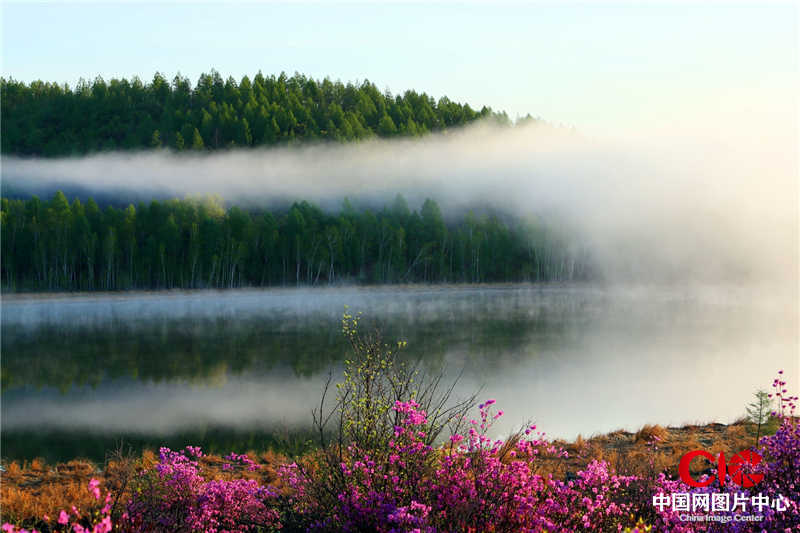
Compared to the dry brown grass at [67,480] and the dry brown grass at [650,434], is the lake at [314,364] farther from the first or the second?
the dry brown grass at [650,434]

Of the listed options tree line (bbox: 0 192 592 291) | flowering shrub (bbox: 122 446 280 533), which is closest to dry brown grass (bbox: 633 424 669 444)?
flowering shrub (bbox: 122 446 280 533)

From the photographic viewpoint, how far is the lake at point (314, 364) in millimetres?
19312

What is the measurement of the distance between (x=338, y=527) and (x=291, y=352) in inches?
1154

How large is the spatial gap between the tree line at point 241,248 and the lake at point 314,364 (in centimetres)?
1589

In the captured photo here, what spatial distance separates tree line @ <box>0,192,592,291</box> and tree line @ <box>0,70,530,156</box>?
73.3m

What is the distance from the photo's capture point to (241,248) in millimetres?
83562

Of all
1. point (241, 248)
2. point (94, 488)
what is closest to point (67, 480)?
point (94, 488)

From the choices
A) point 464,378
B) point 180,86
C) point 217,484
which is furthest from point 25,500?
point 180,86

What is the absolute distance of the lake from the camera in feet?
63.4

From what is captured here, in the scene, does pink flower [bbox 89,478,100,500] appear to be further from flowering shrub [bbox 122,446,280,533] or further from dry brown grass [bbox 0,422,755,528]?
dry brown grass [bbox 0,422,755,528]

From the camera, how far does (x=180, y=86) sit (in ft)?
601

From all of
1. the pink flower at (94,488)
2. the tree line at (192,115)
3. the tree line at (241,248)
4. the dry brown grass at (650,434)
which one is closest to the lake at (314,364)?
the dry brown grass at (650,434)

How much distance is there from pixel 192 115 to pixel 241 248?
4007 inches

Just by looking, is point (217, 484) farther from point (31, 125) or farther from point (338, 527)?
point (31, 125)
